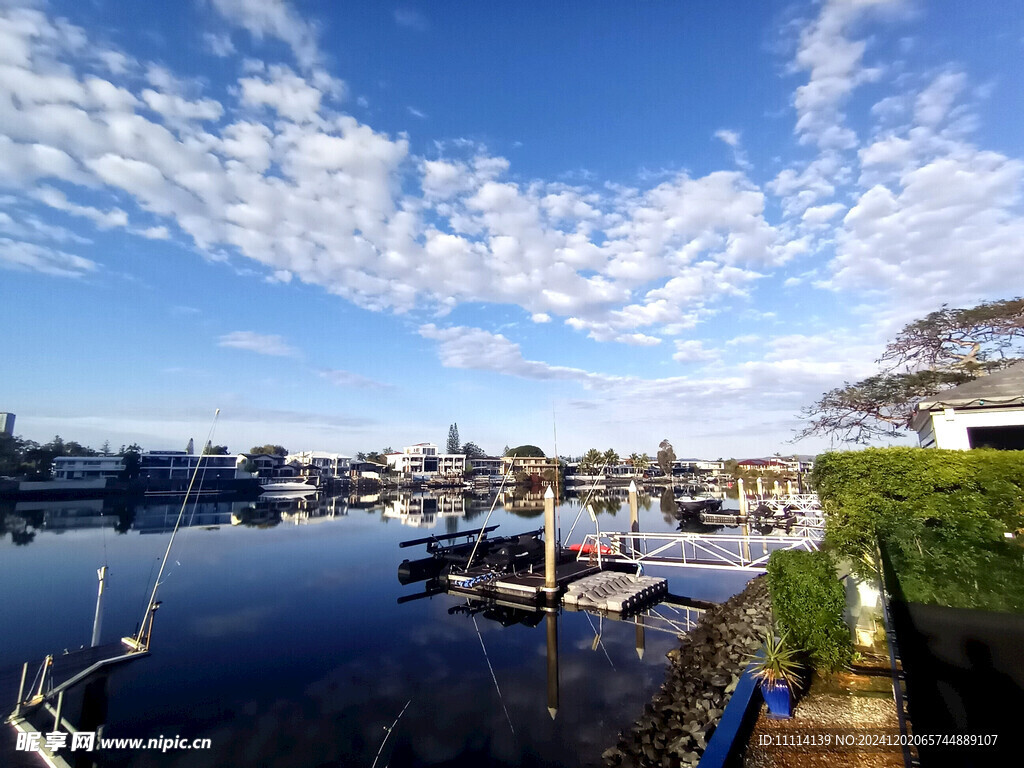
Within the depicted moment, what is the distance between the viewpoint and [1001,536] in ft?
35.9

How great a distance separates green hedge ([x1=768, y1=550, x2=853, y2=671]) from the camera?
9.93 metres

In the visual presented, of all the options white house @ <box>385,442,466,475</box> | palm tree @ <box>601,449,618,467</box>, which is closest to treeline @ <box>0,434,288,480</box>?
white house @ <box>385,442,466,475</box>

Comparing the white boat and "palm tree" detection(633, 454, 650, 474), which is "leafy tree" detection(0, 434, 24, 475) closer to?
the white boat

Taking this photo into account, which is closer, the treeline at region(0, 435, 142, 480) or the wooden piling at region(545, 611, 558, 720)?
the wooden piling at region(545, 611, 558, 720)

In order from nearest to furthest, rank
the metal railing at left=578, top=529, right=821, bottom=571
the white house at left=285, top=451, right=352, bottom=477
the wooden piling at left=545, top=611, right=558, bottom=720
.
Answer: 1. the wooden piling at left=545, top=611, right=558, bottom=720
2. the metal railing at left=578, top=529, right=821, bottom=571
3. the white house at left=285, top=451, right=352, bottom=477

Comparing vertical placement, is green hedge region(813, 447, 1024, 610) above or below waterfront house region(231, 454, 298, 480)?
below

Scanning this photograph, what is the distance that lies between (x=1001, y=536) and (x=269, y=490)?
12328 cm

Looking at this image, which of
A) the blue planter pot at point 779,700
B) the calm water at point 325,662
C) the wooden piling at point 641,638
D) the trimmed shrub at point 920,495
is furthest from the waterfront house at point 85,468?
the trimmed shrub at point 920,495

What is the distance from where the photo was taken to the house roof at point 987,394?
15422 mm

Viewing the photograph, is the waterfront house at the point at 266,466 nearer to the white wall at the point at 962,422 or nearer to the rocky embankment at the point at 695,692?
the rocky embankment at the point at 695,692

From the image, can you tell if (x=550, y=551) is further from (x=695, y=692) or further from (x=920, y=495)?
(x=920, y=495)

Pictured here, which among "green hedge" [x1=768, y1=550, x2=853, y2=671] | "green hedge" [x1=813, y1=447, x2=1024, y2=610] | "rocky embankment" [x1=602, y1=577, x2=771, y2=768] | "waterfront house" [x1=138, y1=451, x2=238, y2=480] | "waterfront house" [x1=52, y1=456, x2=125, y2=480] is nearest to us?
"green hedge" [x1=768, y1=550, x2=853, y2=671]

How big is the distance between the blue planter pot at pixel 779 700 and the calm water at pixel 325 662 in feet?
19.8

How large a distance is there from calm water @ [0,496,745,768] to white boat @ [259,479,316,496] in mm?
70952
